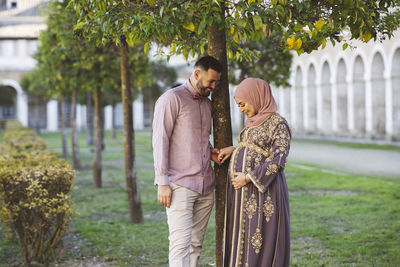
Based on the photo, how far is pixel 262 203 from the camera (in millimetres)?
3453

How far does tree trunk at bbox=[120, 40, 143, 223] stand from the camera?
23.3 feet

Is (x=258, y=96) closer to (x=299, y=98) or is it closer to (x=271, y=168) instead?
(x=271, y=168)

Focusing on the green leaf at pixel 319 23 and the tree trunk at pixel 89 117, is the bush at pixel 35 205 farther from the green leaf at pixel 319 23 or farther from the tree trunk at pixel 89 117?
the tree trunk at pixel 89 117

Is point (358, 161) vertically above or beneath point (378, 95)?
beneath

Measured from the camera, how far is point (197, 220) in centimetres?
378

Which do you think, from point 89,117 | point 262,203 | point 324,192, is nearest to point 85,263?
point 262,203

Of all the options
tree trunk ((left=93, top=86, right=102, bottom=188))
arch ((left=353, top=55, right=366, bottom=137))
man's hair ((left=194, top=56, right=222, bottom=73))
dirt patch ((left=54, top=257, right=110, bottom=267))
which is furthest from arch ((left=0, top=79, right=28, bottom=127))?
man's hair ((left=194, top=56, right=222, bottom=73))

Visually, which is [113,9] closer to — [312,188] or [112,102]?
[312,188]

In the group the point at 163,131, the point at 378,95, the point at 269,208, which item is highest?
the point at 378,95

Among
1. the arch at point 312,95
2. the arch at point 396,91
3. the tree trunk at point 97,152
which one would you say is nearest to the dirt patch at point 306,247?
the tree trunk at point 97,152

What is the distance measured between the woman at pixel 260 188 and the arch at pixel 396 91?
19.4 meters

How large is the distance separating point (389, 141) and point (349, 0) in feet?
65.1

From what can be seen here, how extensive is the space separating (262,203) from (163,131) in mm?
833

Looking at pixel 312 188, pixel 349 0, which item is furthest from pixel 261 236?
pixel 312 188
